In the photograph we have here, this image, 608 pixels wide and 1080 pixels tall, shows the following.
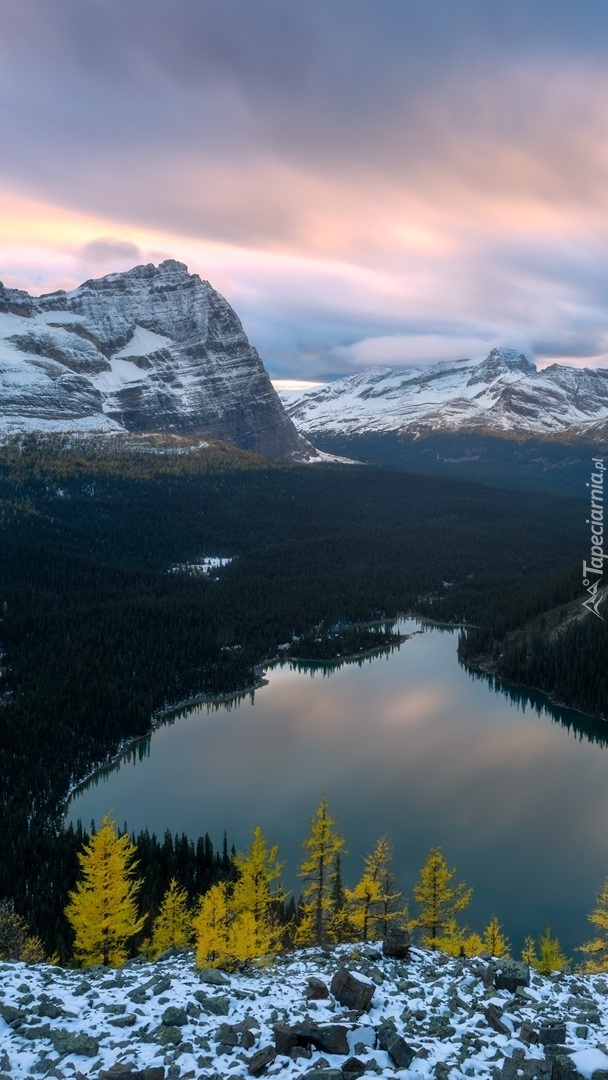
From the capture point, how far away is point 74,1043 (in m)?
17.1

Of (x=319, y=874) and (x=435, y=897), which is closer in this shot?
(x=435, y=897)

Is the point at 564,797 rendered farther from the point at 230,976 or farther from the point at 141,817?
the point at 230,976

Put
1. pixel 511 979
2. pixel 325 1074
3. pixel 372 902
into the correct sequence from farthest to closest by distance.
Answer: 1. pixel 372 902
2. pixel 511 979
3. pixel 325 1074

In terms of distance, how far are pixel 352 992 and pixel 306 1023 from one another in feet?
7.55

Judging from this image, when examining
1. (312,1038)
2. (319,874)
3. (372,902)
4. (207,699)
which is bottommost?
(207,699)

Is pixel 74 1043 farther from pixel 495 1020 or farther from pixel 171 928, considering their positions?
pixel 171 928

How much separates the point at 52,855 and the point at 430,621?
100 meters

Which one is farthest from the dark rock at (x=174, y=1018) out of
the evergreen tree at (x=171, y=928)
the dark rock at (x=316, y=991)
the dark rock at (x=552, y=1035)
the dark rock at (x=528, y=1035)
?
the evergreen tree at (x=171, y=928)

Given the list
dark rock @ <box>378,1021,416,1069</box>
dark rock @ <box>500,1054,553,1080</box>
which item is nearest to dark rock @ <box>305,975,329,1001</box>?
dark rock @ <box>378,1021,416,1069</box>

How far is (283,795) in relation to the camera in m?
68.2

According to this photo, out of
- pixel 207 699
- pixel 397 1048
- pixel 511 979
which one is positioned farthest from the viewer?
pixel 207 699

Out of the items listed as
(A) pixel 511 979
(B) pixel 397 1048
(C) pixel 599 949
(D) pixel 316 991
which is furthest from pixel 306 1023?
(C) pixel 599 949

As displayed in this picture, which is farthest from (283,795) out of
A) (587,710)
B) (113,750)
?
(587,710)

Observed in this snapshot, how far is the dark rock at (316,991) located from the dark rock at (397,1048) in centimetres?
297
